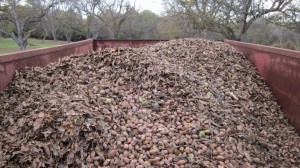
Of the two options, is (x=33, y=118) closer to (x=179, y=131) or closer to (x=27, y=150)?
(x=27, y=150)

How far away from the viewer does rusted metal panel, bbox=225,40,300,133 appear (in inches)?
129

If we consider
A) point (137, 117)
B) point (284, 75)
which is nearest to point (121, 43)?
point (284, 75)

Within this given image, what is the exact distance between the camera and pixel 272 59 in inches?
160

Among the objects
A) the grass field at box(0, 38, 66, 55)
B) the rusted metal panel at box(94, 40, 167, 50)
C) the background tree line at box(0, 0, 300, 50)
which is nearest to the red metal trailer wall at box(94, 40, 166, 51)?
the rusted metal panel at box(94, 40, 167, 50)

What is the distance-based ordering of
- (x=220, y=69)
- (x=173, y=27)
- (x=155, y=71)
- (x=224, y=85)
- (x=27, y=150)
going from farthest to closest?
(x=173, y=27) → (x=220, y=69) → (x=224, y=85) → (x=155, y=71) → (x=27, y=150)

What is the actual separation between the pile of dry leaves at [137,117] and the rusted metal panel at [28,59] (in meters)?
0.13

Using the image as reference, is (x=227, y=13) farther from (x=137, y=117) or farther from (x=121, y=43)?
(x=137, y=117)

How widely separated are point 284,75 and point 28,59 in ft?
11.5

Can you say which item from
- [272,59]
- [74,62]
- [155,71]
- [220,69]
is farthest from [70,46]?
[272,59]

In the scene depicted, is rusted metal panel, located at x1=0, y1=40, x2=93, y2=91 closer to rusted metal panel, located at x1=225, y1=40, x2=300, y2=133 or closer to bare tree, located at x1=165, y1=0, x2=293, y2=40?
rusted metal panel, located at x1=225, y1=40, x2=300, y2=133

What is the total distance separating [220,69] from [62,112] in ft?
9.07

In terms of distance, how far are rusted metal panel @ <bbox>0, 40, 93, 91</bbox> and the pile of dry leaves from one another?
0.13m

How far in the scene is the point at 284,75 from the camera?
362 centimetres

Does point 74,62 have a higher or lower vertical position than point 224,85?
higher
